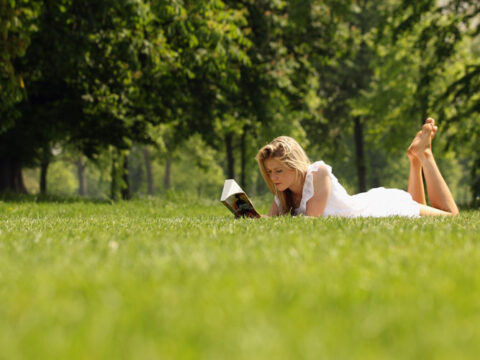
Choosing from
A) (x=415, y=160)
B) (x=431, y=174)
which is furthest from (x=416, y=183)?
(x=431, y=174)

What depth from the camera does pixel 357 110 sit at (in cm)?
2962

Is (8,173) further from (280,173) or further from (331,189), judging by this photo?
(331,189)

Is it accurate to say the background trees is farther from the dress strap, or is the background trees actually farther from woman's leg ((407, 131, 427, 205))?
woman's leg ((407, 131, 427, 205))

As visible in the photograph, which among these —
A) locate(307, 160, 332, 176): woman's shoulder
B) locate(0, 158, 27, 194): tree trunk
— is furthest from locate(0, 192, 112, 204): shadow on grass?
locate(307, 160, 332, 176): woman's shoulder

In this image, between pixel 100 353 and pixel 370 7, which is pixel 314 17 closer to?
pixel 370 7

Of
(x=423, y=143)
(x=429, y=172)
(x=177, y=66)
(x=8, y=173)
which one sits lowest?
(x=8, y=173)

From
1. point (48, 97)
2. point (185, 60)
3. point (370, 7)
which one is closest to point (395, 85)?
point (370, 7)

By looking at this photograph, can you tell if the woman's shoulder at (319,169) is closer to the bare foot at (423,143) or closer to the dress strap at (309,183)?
the dress strap at (309,183)

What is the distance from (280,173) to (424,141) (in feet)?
7.99

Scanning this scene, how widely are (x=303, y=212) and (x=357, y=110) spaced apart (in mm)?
23280

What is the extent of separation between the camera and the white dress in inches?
289

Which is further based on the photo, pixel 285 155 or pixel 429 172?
pixel 429 172

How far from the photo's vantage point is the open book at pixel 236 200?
671cm

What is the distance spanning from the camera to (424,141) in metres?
7.79
